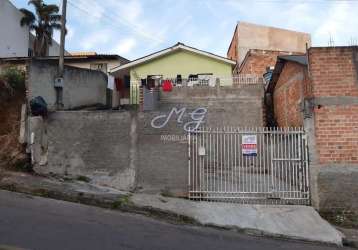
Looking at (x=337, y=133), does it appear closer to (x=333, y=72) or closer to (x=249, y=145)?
(x=333, y=72)

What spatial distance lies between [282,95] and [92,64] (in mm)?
14899

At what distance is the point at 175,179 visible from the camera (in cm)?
1040

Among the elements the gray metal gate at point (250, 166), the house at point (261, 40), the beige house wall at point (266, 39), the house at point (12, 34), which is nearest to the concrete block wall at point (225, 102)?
the gray metal gate at point (250, 166)

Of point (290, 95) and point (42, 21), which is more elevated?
point (42, 21)

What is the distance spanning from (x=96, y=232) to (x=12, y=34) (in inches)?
1048

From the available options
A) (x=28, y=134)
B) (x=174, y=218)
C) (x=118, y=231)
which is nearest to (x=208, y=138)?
(x=174, y=218)

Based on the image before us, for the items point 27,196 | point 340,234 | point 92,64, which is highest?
point 92,64

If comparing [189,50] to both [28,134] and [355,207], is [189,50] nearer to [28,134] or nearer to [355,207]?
[28,134]

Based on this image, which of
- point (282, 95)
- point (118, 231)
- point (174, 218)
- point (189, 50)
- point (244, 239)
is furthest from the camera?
point (189, 50)

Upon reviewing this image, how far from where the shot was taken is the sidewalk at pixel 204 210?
→ 8.04 metres

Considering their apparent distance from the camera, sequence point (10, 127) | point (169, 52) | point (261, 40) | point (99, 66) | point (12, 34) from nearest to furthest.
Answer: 1. point (10, 127)
2. point (169, 52)
3. point (99, 66)
4. point (12, 34)
5. point (261, 40)

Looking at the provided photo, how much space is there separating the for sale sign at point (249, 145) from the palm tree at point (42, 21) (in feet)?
78.5

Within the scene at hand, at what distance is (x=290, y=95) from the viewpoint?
1419 centimetres

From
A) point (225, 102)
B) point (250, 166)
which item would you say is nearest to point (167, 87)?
point (225, 102)
